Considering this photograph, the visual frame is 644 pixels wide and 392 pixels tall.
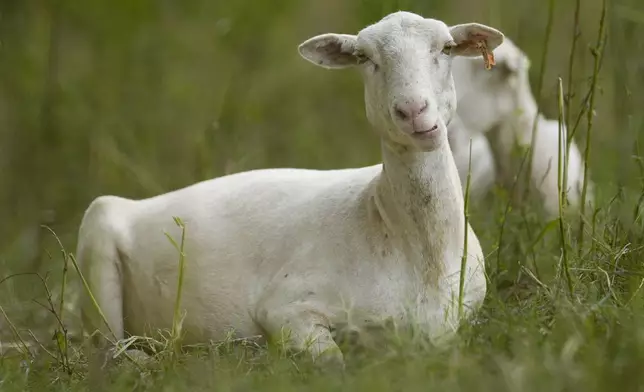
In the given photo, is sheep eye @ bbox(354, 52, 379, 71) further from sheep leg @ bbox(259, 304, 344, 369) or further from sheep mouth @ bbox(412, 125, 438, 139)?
sheep leg @ bbox(259, 304, 344, 369)

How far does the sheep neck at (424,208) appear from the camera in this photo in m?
4.43

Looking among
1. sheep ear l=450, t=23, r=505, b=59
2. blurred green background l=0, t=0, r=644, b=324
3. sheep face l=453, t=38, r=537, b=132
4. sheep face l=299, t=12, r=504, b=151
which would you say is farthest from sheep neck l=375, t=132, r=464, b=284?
sheep face l=453, t=38, r=537, b=132

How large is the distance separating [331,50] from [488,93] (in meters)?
2.63

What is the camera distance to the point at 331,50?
4.64 m

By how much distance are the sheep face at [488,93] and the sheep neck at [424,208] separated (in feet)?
8.52

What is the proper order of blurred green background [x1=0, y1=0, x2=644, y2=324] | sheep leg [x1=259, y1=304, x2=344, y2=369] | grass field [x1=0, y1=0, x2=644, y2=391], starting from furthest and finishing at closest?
blurred green background [x1=0, y1=0, x2=644, y2=324]
sheep leg [x1=259, y1=304, x2=344, y2=369]
grass field [x1=0, y1=0, x2=644, y2=391]

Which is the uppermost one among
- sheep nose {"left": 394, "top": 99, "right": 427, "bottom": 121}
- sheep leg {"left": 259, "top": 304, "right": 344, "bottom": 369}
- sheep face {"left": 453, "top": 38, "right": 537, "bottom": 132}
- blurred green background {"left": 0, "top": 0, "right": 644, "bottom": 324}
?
sheep nose {"left": 394, "top": 99, "right": 427, "bottom": 121}

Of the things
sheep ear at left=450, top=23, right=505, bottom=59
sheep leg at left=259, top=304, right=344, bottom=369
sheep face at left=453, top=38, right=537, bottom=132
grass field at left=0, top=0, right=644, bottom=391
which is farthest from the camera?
sheep face at left=453, top=38, right=537, bottom=132

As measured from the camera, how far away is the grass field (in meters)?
3.76

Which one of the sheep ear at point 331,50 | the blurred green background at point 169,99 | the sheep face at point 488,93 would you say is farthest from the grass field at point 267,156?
the sheep ear at point 331,50

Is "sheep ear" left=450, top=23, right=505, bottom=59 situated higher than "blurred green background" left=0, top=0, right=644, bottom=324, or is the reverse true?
"sheep ear" left=450, top=23, right=505, bottom=59

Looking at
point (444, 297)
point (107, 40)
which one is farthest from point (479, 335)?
point (107, 40)

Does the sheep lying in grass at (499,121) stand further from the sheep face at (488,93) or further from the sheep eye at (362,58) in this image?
the sheep eye at (362,58)

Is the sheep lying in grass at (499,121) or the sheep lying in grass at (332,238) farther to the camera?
the sheep lying in grass at (499,121)
